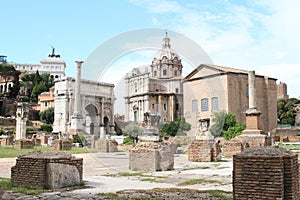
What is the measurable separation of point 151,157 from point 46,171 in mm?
5155

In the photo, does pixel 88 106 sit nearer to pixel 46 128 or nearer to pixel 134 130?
pixel 46 128

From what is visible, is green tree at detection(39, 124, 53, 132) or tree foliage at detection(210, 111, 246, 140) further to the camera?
green tree at detection(39, 124, 53, 132)

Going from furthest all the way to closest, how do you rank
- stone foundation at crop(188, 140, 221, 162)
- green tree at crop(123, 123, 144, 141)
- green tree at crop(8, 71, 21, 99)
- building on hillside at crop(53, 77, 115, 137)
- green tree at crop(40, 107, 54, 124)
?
1. green tree at crop(8, 71, 21, 99)
2. green tree at crop(40, 107, 54, 124)
3. building on hillside at crop(53, 77, 115, 137)
4. green tree at crop(123, 123, 144, 141)
5. stone foundation at crop(188, 140, 221, 162)

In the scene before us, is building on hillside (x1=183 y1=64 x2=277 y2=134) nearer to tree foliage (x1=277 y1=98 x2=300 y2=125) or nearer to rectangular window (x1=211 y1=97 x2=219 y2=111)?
rectangular window (x1=211 y1=97 x2=219 y2=111)

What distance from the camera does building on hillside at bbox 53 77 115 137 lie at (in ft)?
194

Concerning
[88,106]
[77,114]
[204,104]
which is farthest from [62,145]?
[88,106]

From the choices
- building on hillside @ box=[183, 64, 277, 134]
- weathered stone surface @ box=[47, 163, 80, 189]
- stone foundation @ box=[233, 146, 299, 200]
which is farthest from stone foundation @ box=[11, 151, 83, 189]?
building on hillside @ box=[183, 64, 277, 134]

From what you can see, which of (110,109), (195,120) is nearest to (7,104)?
(110,109)

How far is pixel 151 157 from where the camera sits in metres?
12.3

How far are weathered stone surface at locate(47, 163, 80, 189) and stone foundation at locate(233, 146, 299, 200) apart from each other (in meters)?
4.06

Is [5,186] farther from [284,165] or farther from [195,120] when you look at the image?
[195,120]

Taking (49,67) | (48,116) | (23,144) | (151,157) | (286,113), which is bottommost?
(23,144)

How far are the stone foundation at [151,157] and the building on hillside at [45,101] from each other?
202ft

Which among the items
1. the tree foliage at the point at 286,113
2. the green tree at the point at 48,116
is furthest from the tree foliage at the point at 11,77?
the tree foliage at the point at 286,113
